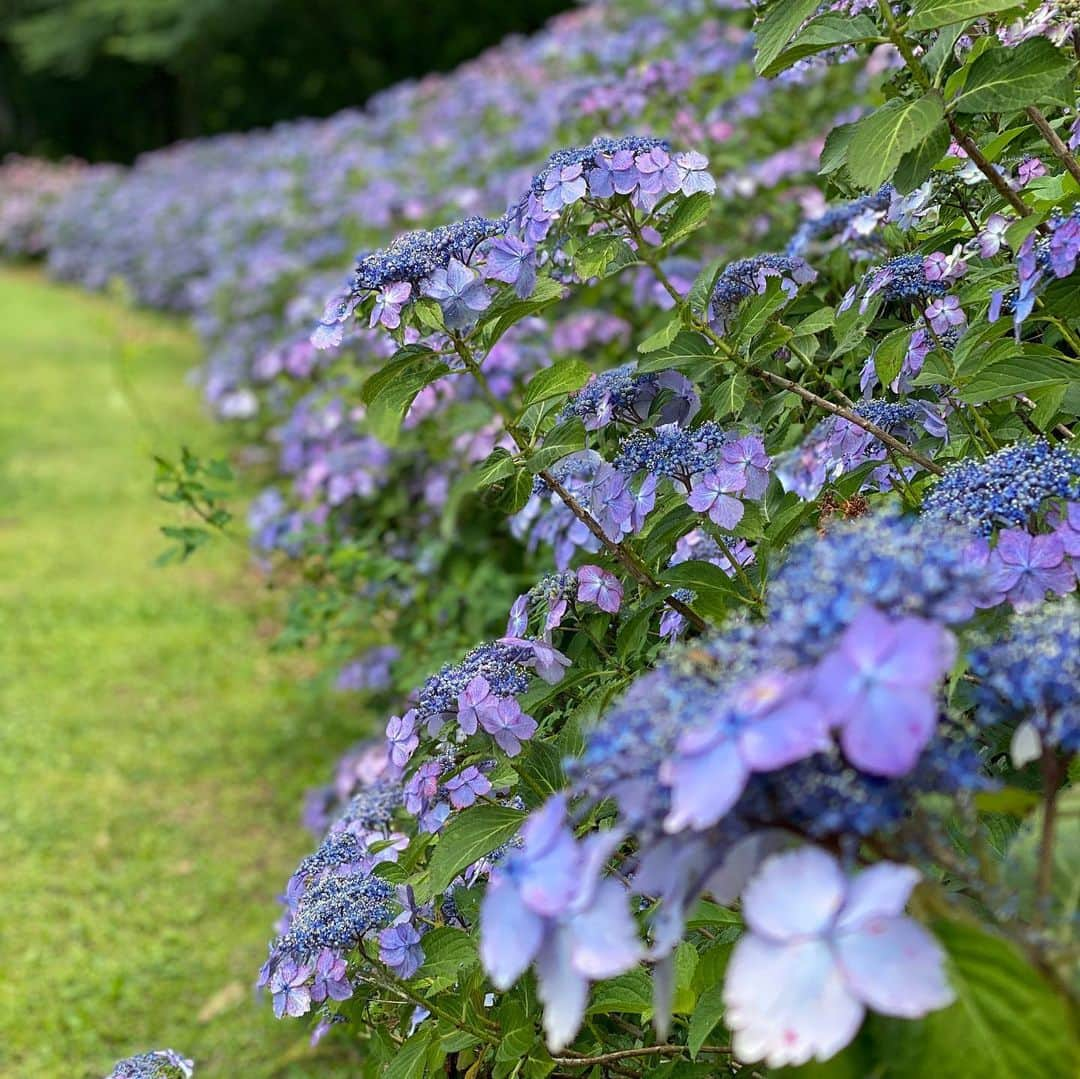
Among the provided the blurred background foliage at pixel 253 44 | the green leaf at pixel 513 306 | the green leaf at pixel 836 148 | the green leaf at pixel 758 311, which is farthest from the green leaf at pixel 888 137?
the blurred background foliage at pixel 253 44

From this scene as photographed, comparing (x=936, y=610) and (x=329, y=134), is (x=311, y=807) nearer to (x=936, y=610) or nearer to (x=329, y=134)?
(x=936, y=610)

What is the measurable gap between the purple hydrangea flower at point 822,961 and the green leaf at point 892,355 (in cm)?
93

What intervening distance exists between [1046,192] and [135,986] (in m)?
2.41

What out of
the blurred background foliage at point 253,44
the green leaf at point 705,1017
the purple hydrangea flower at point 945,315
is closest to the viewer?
the green leaf at point 705,1017

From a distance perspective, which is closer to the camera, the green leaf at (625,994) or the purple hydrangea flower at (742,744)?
the purple hydrangea flower at (742,744)

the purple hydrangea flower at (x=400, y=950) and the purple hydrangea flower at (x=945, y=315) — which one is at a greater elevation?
the purple hydrangea flower at (x=945, y=315)

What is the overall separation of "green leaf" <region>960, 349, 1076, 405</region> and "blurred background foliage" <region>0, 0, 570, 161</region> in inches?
703

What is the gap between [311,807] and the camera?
302 cm

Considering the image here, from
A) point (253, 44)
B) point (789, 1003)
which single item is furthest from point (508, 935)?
point (253, 44)

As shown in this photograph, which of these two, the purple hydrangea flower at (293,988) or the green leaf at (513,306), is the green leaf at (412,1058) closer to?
the purple hydrangea flower at (293,988)

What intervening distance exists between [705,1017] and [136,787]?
9.13 feet

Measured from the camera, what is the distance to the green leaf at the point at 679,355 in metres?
1.54

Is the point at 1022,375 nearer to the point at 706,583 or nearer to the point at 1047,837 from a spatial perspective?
the point at 706,583

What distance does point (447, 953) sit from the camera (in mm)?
1441
